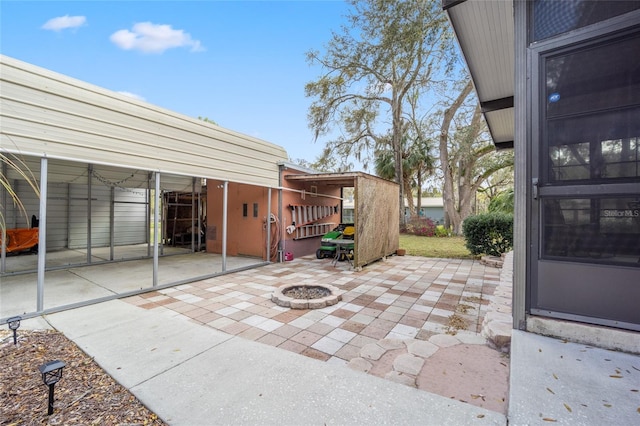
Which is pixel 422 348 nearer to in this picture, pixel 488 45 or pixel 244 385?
pixel 244 385

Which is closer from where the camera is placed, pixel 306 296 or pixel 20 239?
pixel 306 296

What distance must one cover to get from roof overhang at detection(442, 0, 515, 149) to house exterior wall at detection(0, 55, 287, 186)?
4.76 meters

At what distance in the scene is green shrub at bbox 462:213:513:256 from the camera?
25.1ft

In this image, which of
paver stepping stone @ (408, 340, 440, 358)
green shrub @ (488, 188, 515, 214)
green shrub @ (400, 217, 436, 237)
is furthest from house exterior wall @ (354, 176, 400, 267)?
green shrub @ (488, 188, 515, 214)

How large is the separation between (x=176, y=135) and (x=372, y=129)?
15.2 meters

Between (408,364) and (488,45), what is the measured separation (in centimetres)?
369

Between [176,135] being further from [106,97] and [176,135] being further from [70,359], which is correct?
[70,359]

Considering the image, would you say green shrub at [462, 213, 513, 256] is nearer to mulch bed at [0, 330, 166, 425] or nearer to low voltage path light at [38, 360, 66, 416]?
mulch bed at [0, 330, 166, 425]

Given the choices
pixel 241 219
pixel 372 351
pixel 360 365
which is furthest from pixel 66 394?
pixel 241 219

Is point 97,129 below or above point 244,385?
above

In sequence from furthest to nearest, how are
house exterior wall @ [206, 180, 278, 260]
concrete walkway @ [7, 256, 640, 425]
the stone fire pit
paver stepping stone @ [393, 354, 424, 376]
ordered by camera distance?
house exterior wall @ [206, 180, 278, 260], the stone fire pit, paver stepping stone @ [393, 354, 424, 376], concrete walkway @ [7, 256, 640, 425]

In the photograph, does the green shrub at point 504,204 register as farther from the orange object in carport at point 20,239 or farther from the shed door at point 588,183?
the orange object in carport at point 20,239

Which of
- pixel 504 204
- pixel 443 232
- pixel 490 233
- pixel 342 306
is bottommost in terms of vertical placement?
pixel 342 306

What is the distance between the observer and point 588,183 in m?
2.12
